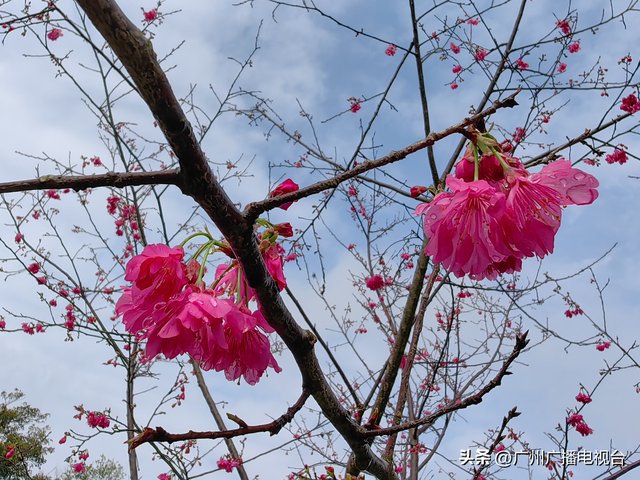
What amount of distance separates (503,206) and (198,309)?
64cm

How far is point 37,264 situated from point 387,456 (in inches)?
166

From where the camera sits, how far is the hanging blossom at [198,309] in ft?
2.50

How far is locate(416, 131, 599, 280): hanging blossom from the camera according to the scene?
0.83 metres

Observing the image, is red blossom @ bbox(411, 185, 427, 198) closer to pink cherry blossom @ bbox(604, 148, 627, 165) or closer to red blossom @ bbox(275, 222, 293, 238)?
red blossom @ bbox(275, 222, 293, 238)

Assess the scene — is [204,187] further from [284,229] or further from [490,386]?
[490,386]

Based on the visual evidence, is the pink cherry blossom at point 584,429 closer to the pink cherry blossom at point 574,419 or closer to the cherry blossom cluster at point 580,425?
the cherry blossom cluster at point 580,425

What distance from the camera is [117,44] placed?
469 millimetres

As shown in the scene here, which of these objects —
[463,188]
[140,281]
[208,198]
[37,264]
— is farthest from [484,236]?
[37,264]

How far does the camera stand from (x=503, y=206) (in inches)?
31.9

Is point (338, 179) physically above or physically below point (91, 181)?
above

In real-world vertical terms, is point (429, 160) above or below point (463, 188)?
above

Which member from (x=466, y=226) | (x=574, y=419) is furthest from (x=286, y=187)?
(x=574, y=419)

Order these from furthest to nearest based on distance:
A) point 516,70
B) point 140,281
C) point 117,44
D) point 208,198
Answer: point 516,70 → point 140,281 → point 208,198 → point 117,44

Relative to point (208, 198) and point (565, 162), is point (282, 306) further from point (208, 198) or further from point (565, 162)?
point (565, 162)
